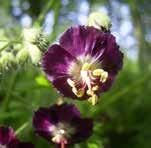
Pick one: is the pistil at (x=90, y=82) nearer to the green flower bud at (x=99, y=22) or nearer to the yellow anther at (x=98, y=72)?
the yellow anther at (x=98, y=72)

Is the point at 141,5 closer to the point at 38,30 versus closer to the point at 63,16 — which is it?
the point at 63,16

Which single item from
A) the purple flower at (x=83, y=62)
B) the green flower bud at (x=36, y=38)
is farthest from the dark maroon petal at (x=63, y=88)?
the green flower bud at (x=36, y=38)

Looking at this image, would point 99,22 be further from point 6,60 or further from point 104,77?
point 6,60

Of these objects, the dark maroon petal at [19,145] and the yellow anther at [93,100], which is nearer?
the yellow anther at [93,100]

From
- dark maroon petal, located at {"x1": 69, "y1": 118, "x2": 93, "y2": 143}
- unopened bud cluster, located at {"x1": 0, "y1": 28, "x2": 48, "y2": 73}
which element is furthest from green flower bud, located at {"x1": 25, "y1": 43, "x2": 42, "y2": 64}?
dark maroon petal, located at {"x1": 69, "y1": 118, "x2": 93, "y2": 143}

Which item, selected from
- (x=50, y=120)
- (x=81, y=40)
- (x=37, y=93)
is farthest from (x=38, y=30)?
(x=37, y=93)

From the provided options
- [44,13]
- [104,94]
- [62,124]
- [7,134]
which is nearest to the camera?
[7,134]

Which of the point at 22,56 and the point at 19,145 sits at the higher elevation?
the point at 22,56

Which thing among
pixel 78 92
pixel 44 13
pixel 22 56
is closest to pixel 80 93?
pixel 78 92
